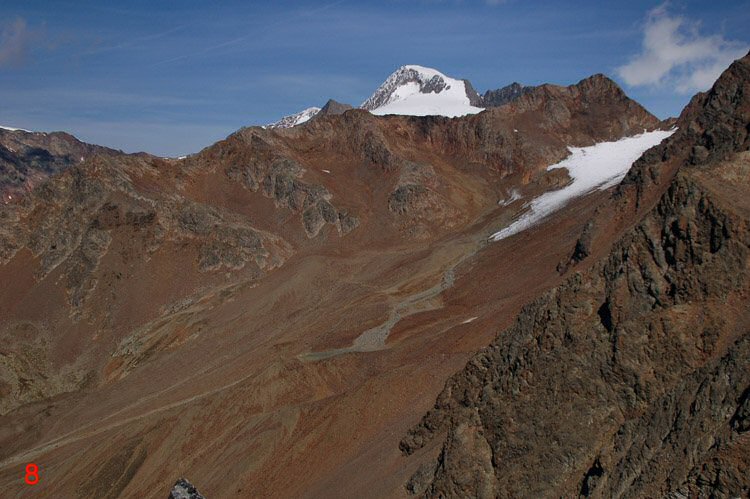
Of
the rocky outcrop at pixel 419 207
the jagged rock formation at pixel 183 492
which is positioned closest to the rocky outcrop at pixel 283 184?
the rocky outcrop at pixel 419 207

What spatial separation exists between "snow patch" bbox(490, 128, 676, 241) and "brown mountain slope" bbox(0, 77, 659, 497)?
3.72m

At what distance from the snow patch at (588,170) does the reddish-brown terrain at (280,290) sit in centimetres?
336

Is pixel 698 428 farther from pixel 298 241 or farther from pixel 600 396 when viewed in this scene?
pixel 298 241

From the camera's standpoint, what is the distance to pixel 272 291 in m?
72.6

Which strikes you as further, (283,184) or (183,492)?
(283,184)

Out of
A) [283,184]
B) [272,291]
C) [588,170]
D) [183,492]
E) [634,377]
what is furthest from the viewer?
[588,170]

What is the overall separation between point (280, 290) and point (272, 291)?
106cm

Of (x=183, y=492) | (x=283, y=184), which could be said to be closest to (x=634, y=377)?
(x=183, y=492)

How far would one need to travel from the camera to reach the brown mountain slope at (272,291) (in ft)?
123

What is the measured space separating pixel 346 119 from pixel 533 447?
106 metres

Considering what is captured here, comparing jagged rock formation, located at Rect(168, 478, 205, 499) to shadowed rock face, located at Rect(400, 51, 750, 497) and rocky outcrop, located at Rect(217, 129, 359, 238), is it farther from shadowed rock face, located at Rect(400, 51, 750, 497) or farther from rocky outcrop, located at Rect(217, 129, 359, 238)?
rocky outcrop, located at Rect(217, 129, 359, 238)

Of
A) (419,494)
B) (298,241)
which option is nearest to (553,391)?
(419,494)

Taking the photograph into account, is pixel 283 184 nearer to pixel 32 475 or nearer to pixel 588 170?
pixel 588 170

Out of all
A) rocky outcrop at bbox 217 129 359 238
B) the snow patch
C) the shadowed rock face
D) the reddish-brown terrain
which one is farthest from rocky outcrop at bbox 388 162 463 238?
the shadowed rock face
